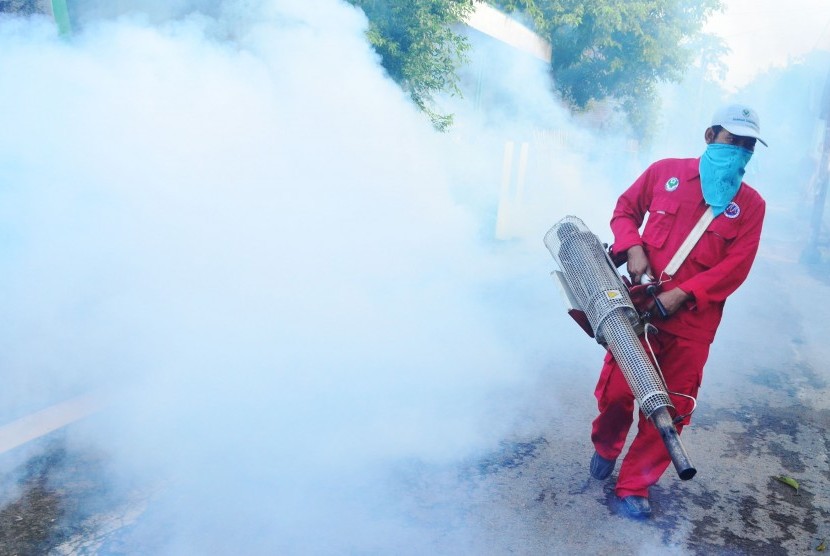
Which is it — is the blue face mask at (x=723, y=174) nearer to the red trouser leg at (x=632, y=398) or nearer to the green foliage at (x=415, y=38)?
the red trouser leg at (x=632, y=398)

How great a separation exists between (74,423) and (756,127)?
352 centimetres

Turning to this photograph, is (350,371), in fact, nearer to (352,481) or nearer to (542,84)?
(352,481)

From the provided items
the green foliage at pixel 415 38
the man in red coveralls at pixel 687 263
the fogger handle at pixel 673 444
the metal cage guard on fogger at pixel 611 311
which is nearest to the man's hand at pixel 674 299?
the man in red coveralls at pixel 687 263

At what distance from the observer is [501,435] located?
11.8 ft

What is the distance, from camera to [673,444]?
7.95 feet

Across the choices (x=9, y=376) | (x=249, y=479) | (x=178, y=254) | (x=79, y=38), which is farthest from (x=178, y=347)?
(x=79, y=38)

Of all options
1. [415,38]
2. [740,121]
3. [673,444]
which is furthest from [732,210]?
[415,38]

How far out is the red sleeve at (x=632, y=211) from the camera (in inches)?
122

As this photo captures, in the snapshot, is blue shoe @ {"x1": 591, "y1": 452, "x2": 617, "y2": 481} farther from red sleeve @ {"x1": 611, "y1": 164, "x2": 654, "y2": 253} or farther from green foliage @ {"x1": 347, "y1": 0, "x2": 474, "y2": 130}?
green foliage @ {"x1": 347, "y1": 0, "x2": 474, "y2": 130}

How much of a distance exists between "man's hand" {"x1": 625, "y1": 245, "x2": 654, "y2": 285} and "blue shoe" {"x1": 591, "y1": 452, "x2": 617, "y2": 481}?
87cm

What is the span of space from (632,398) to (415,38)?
15.1 feet

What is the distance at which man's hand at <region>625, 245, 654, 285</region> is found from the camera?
297 centimetres

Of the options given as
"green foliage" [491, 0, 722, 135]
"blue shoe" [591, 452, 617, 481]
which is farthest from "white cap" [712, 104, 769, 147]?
"green foliage" [491, 0, 722, 135]

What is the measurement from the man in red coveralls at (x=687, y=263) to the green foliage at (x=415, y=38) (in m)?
3.57
